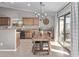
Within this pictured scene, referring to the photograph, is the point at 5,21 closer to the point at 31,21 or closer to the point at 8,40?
the point at 31,21

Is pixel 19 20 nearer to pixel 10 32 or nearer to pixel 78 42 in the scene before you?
pixel 10 32

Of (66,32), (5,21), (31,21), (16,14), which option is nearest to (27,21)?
(31,21)

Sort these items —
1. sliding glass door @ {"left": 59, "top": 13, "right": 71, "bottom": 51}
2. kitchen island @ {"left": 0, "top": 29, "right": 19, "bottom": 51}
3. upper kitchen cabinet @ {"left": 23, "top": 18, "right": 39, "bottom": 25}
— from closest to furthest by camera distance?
sliding glass door @ {"left": 59, "top": 13, "right": 71, "bottom": 51} < kitchen island @ {"left": 0, "top": 29, "right": 19, "bottom": 51} < upper kitchen cabinet @ {"left": 23, "top": 18, "right": 39, "bottom": 25}

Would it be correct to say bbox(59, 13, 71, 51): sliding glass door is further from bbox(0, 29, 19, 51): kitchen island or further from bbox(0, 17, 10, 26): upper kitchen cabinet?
bbox(0, 17, 10, 26): upper kitchen cabinet

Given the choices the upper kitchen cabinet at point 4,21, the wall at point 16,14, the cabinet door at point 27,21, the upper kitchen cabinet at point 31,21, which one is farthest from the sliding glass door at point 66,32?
the cabinet door at point 27,21

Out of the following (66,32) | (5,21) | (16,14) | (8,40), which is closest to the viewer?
(8,40)

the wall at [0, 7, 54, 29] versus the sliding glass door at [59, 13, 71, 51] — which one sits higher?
the wall at [0, 7, 54, 29]

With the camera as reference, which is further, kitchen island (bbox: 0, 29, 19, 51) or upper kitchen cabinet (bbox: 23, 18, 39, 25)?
upper kitchen cabinet (bbox: 23, 18, 39, 25)

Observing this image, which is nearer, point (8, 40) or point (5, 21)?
point (8, 40)

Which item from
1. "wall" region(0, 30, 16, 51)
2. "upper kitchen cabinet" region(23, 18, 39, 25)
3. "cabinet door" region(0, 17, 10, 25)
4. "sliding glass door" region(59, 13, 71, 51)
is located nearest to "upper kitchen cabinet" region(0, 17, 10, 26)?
"cabinet door" region(0, 17, 10, 25)

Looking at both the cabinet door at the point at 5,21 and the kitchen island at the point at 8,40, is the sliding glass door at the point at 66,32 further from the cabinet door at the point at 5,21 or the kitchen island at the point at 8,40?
the cabinet door at the point at 5,21

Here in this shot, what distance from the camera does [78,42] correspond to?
5.34 metres

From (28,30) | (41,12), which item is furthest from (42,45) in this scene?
(28,30)

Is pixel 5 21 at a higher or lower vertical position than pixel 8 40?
higher
